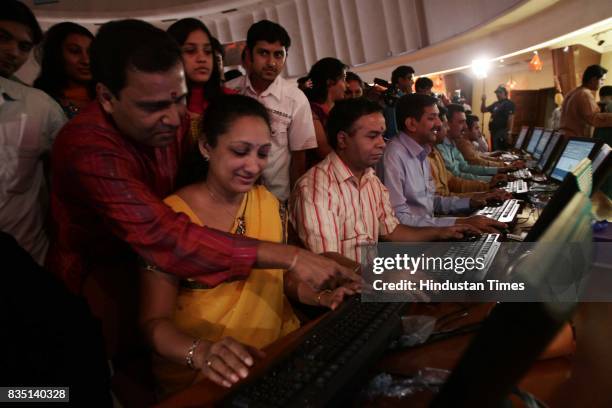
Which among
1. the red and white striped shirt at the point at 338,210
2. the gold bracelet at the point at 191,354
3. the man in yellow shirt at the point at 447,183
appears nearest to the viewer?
the gold bracelet at the point at 191,354

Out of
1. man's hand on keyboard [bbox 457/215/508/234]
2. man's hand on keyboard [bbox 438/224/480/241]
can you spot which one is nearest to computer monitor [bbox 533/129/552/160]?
man's hand on keyboard [bbox 457/215/508/234]

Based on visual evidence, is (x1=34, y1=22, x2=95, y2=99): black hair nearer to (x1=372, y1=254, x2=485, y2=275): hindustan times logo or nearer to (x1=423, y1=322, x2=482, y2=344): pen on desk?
(x1=372, y1=254, x2=485, y2=275): hindustan times logo

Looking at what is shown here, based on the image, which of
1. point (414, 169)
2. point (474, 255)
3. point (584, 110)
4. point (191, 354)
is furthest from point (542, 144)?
point (191, 354)

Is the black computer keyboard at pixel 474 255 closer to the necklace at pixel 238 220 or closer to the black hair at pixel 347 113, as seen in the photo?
the necklace at pixel 238 220

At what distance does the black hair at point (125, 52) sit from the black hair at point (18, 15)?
22.6 inches

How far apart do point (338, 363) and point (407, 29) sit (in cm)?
956

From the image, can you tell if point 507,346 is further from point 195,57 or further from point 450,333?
point 195,57

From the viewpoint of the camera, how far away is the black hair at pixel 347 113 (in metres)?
1.75

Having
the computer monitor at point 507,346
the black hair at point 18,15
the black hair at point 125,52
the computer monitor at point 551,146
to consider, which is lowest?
the computer monitor at point 551,146

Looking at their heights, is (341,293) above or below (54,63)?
below

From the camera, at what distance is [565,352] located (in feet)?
2.53

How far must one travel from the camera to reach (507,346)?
1.07ft

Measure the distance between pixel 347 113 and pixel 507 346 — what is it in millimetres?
1522

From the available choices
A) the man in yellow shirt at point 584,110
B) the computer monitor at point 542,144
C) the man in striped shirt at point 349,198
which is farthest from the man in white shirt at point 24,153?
the man in yellow shirt at point 584,110
